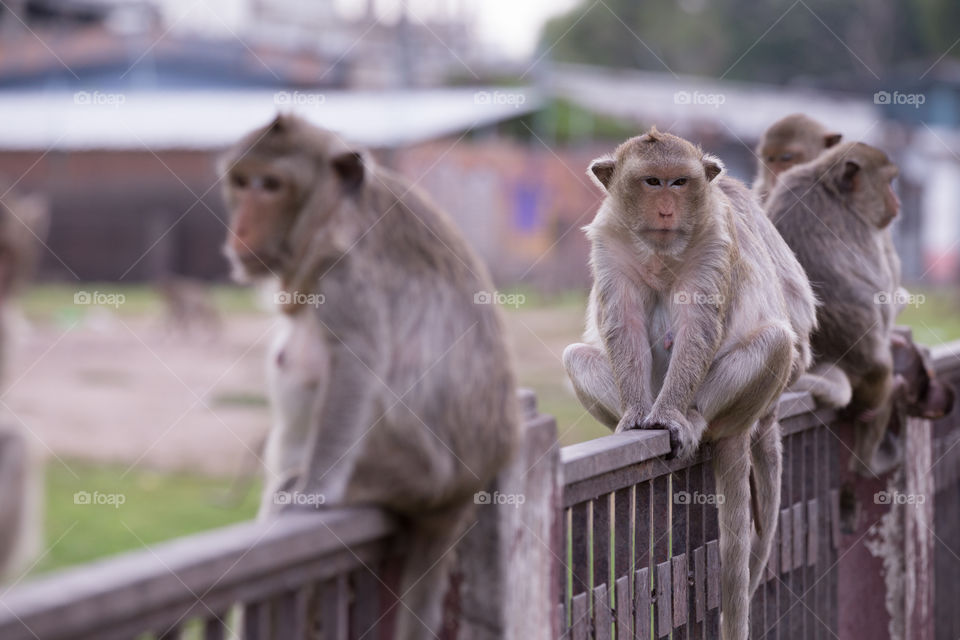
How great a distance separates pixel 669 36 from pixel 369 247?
40.9 meters

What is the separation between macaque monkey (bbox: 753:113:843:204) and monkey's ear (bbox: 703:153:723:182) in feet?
4.78

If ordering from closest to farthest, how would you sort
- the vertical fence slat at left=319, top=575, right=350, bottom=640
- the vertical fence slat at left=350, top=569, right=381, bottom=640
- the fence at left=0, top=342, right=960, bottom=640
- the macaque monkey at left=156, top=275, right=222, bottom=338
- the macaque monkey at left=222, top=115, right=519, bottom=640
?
the fence at left=0, top=342, right=960, bottom=640
the vertical fence slat at left=319, top=575, right=350, bottom=640
the vertical fence slat at left=350, top=569, right=381, bottom=640
the macaque monkey at left=222, top=115, right=519, bottom=640
the macaque monkey at left=156, top=275, right=222, bottom=338

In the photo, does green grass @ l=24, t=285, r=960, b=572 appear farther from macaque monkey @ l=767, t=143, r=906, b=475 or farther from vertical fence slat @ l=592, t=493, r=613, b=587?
vertical fence slat @ l=592, t=493, r=613, b=587

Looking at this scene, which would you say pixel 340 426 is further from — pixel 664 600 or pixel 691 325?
pixel 691 325

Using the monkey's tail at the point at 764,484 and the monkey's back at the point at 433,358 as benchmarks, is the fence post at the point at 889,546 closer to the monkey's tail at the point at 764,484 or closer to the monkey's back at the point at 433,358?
the monkey's tail at the point at 764,484

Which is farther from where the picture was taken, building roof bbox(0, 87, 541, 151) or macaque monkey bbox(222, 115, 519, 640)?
building roof bbox(0, 87, 541, 151)

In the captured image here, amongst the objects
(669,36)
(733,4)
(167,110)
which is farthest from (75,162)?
(733,4)

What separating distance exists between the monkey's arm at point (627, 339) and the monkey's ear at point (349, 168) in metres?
1.20

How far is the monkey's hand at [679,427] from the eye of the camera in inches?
125

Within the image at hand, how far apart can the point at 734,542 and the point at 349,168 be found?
151 centimetres

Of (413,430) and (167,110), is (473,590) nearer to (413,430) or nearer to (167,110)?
(413,430)

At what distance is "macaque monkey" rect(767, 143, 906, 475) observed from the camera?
446cm

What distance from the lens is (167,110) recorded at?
80.7 ft

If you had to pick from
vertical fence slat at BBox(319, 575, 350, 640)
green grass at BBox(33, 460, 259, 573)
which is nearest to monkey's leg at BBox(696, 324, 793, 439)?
vertical fence slat at BBox(319, 575, 350, 640)
